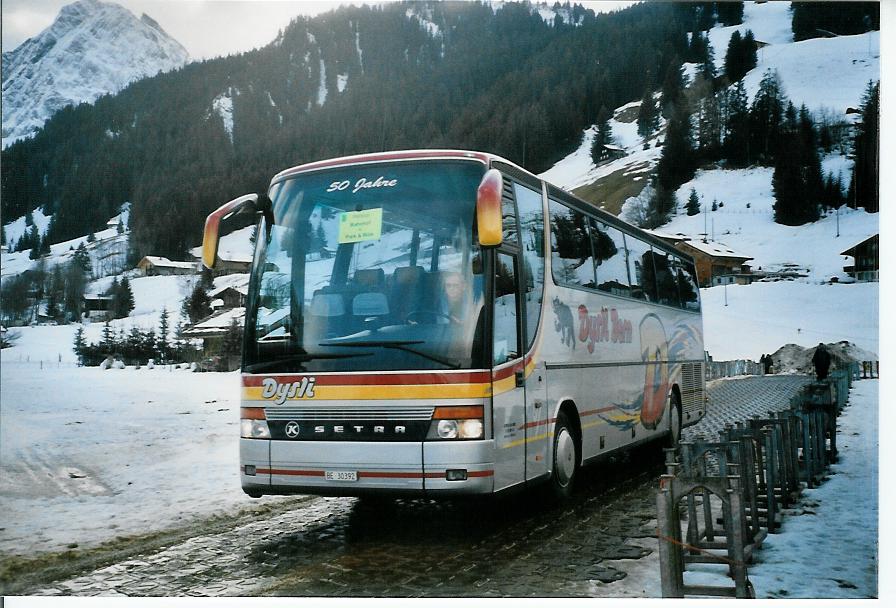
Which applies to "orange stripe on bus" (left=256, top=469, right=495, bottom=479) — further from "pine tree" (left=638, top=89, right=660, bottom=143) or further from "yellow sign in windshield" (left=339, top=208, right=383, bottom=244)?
"pine tree" (left=638, top=89, right=660, bottom=143)

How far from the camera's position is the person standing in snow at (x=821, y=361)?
854 cm

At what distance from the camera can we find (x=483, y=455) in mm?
5902

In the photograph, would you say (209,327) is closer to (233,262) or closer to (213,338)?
(213,338)

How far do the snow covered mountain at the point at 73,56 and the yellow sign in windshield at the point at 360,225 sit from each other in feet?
13.4

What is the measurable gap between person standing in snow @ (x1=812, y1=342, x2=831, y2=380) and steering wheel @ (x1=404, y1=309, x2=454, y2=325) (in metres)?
4.49

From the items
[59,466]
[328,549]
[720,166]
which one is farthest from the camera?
[720,166]

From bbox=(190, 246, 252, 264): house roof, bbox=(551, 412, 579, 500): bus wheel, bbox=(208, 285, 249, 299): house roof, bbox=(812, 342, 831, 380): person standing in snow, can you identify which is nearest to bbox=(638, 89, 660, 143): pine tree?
bbox=(812, 342, 831, 380): person standing in snow

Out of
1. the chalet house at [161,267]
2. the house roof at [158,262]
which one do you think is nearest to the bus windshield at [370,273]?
the chalet house at [161,267]

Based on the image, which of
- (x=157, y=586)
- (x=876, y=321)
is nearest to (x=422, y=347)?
(x=157, y=586)

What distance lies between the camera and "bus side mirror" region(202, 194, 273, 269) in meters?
6.28

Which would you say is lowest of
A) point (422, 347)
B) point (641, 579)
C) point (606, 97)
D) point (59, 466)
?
point (641, 579)

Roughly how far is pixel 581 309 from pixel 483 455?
2520 mm

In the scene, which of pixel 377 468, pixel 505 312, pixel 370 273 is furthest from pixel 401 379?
pixel 505 312

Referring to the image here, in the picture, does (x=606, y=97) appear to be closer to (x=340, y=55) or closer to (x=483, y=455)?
(x=340, y=55)
